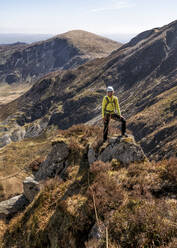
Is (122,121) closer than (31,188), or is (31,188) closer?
(122,121)

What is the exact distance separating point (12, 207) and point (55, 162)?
4.56 meters

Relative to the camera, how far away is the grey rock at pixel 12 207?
44.1ft

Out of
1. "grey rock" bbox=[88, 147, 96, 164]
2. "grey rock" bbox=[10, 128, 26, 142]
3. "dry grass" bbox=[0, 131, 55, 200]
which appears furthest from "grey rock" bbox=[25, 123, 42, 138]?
"grey rock" bbox=[88, 147, 96, 164]

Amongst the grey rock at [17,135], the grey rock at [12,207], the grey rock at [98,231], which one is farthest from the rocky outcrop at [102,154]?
the grey rock at [17,135]

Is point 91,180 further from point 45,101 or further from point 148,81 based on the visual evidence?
point 45,101

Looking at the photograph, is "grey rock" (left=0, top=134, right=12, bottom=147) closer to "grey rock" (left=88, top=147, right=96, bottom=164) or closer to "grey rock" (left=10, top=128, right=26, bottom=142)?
"grey rock" (left=10, top=128, right=26, bottom=142)

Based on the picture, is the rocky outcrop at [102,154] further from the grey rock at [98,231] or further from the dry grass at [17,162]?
the dry grass at [17,162]

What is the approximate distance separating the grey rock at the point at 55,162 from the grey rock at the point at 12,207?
6.80 ft

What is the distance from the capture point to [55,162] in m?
15.0

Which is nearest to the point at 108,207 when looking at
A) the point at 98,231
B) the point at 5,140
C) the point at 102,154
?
the point at 98,231

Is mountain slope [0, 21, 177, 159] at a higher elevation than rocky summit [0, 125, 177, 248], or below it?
below

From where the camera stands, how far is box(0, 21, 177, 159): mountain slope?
195ft

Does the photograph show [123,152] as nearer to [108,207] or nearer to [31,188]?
[108,207]

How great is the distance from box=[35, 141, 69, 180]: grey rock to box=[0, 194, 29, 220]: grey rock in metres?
2.07
